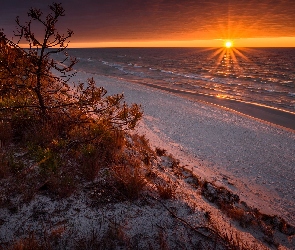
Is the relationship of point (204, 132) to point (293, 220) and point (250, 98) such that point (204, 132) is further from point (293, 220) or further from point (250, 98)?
point (250, 98)

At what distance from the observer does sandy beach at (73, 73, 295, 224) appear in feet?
24.3

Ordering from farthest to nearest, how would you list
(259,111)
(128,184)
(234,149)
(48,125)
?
(259,111), (234,149), (48,125), (128,184)

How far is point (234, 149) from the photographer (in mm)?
10312

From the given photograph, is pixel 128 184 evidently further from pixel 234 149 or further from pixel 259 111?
pixel 259 111

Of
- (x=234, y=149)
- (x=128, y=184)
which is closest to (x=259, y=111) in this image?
(x=234, y=149)

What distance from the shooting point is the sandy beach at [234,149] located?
24.3ft

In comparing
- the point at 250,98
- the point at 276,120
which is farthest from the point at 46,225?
the point at 250,98

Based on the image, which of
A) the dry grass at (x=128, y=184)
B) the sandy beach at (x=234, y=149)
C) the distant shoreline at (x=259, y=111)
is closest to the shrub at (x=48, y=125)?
the dry grass at (x=128, y=184)

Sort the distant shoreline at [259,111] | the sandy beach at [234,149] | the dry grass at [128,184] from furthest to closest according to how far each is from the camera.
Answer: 1. the distant shoreline at [259,111]
2. the sandy beach at [234,149]
3. the dry grass at [128,184]

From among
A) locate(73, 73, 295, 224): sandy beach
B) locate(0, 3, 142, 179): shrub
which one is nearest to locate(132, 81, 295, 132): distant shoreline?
locate(73, 73, 295, 224): sandy beach

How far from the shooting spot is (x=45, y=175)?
4.29 m

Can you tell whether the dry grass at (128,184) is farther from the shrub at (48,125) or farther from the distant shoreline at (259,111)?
the distant shoreline at (259,111)

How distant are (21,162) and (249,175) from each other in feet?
23.4

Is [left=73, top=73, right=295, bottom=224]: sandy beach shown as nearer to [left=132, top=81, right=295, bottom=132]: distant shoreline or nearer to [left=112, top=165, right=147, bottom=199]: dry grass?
[left=132, top=81, right=295, bottom=132]: distant shoreline
